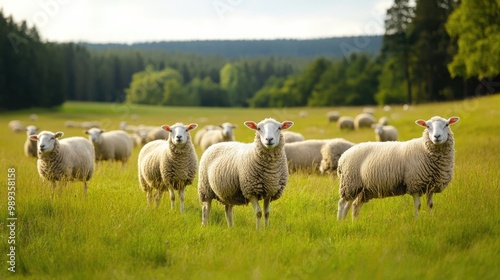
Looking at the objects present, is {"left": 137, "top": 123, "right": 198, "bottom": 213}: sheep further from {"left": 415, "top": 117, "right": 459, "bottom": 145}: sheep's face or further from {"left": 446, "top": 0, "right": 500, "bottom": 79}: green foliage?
{"left": 446, "top": 0, "right": 500, "bottom": 79}: green foliage

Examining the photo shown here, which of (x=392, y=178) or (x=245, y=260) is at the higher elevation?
(x=392, y=178)

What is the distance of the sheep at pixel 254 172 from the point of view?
732cm

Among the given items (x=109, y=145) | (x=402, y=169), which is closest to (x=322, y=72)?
(x=109, y=145)

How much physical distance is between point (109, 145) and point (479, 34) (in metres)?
21.2

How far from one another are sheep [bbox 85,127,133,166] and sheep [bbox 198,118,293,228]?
9.52 metres

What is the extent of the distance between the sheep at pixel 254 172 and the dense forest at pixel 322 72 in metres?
8.60

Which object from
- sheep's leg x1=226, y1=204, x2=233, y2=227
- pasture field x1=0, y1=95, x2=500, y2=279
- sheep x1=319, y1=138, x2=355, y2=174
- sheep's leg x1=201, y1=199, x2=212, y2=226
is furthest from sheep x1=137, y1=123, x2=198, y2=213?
sheep x1=319, y1=138, x2=355, y2=174

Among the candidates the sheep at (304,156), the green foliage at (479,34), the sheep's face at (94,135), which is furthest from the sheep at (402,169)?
the green foliage at (479,34)

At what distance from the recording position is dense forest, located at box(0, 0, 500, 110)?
1211 inches

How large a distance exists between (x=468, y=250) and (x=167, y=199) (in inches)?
202

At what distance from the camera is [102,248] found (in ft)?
20.7

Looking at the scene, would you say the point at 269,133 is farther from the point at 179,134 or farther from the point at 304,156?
the point at 304,156

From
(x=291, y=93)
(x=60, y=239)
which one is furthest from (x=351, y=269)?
(x=291, y=93)

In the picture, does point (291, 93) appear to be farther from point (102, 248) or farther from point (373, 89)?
point (102, 248)
